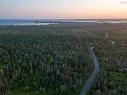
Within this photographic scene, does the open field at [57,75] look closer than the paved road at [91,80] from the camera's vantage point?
No

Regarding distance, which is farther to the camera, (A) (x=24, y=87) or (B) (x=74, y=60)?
(B) (x=74, y=60)

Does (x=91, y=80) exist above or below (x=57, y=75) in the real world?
below

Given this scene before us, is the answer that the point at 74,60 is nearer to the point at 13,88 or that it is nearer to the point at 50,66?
the point at 50,66

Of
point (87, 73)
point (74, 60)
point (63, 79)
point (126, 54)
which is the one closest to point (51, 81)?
point (63, 79)

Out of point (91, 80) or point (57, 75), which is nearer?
point (91, 80)

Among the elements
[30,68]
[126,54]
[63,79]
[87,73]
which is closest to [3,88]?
[63,79]

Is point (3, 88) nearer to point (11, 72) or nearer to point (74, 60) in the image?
point (11, 72)

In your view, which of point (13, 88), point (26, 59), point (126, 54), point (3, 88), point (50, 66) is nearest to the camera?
point (3, 88)

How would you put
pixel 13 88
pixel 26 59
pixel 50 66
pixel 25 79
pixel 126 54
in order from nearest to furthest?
pixel 13 88, pixel 25 79, pixel 50 66, pixel 26 59, pixel 126 54

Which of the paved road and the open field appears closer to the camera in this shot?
the paved road
